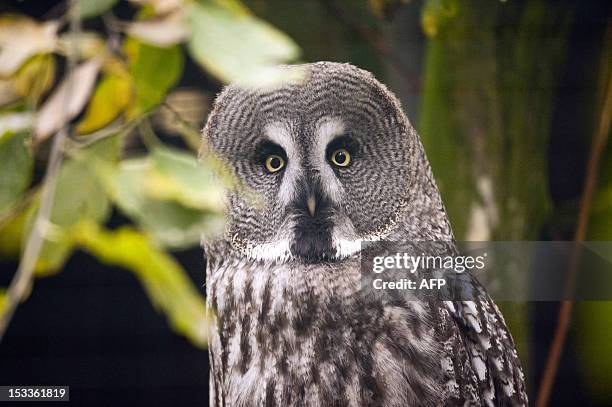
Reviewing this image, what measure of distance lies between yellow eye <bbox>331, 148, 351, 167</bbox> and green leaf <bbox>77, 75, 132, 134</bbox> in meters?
0.49

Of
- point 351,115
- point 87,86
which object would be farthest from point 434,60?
point 87,86

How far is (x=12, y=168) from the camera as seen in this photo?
0.67m

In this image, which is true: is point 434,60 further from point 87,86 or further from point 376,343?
point 87,86

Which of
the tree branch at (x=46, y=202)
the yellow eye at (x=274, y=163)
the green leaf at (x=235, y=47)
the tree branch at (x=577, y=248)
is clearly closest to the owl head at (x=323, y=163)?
the yellow eye at (x=274, y=163)

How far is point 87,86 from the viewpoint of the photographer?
88 centimetres

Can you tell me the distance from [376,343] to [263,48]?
1.06 meters

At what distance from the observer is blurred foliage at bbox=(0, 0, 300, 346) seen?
22.2 inches

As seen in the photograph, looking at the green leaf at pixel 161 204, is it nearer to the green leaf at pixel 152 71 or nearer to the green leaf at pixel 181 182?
the green leaf at pixel 181 182

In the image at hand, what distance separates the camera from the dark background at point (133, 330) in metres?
1.55

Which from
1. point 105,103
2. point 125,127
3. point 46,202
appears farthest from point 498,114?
point 46,202

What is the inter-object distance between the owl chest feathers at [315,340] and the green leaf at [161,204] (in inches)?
→ 36.4

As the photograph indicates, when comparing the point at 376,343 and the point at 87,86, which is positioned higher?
the point at 87,86

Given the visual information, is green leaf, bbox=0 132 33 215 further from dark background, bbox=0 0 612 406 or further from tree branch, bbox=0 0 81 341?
dark background, bbox=0 0 612 406

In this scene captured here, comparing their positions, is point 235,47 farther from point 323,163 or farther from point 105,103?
point 323,163
